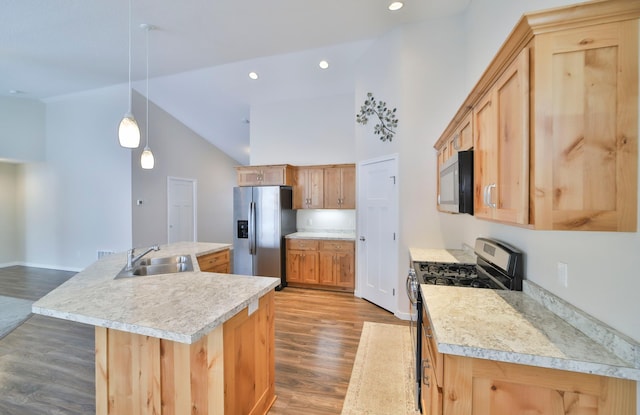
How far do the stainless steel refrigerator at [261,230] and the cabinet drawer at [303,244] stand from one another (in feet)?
0.49

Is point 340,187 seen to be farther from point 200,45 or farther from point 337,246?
point 200,45

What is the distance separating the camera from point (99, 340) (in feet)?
4.98

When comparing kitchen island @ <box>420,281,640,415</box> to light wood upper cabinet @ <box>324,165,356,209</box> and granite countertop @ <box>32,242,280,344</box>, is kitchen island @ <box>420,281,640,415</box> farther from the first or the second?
light wood upper cabinet @ <box>324,165,356,209</box>

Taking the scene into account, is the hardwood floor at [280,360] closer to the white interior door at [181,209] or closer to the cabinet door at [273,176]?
the cabinet door at [273,176]

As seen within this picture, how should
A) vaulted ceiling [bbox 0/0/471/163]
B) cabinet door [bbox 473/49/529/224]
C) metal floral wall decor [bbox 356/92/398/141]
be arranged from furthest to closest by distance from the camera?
metal floral wall decor [bbox 356/92/398/141] → vaulted ceiling [bbox 0/0/471/163] → cabinet door [bbox 473/49/529/224]

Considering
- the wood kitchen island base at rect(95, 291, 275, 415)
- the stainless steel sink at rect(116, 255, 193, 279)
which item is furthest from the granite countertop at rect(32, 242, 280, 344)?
the stainless steel sink at rect(116, 255, 193, 279)

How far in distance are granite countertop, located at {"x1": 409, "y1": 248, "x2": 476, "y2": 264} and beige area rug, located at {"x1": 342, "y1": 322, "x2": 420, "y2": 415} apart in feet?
3.17

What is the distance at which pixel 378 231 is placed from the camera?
12.4ft

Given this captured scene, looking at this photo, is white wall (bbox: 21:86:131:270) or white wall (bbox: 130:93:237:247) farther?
white wall (bbox: 130:93:237:247)

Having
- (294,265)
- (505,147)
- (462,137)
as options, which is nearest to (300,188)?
(294,265)

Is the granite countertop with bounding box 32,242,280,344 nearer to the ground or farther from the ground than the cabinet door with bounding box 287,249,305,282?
farther from the ground

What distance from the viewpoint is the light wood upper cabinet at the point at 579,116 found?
918mm

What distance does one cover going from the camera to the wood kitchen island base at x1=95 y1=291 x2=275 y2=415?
138cm

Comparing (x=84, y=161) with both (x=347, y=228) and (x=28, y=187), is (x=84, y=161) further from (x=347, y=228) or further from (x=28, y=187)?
(x=347, y=228)
